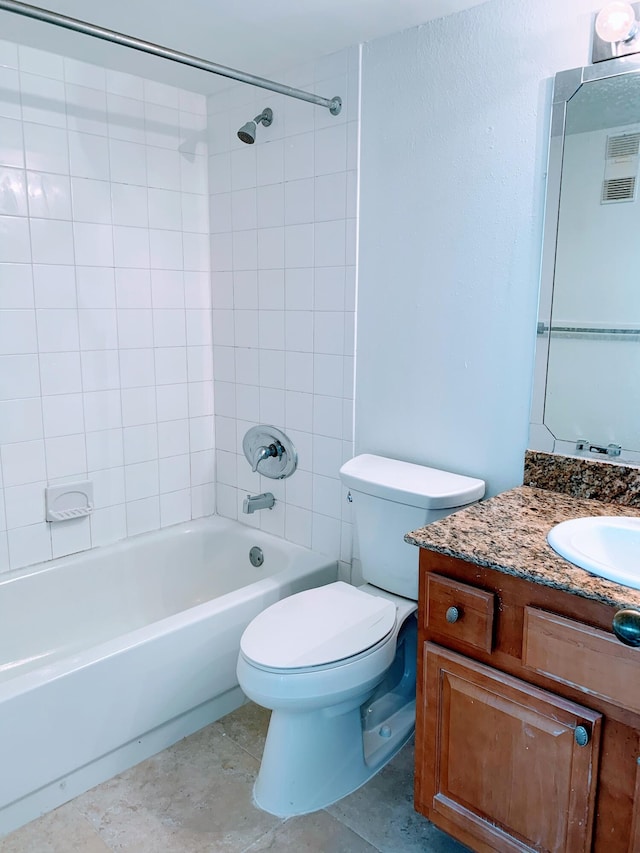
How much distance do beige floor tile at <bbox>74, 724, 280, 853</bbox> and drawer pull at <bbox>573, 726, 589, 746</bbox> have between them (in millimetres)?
908

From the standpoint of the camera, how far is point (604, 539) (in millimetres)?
1454

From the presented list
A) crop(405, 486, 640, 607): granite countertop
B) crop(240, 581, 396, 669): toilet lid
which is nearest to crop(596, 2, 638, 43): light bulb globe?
crop(405, 486, 640, 607): granite countertop

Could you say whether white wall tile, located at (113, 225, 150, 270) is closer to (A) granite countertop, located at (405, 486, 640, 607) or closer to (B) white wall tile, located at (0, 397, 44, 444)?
(B) white wall tile, located at (0, 397, 44, 444)

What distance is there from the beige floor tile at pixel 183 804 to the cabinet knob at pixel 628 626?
1.12 meters

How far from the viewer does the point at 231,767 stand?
1922 mm

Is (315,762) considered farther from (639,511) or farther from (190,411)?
(190,411)

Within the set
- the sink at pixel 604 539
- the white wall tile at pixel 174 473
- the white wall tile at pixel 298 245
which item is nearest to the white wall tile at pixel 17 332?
the white wall tile at pixel 174 473

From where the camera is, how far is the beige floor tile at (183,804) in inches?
65.3

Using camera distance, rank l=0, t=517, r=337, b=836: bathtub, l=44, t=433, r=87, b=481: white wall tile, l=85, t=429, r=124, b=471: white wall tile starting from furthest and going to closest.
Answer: l=85, t=429, r=124, b=471: white wall tile < l=44, t=433, r=87, b=481: white wall tile < l=0, t=517, r=337, b=836: bathtub

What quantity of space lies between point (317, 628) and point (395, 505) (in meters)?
0.42

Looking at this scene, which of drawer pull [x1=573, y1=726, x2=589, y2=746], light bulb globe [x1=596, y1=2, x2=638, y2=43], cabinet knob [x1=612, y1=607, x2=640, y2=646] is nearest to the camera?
cabinet knob [x1=612, y1=607, x2=640, y2=646]

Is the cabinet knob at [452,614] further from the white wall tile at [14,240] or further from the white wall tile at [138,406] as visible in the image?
the white wall tile at [14,240]

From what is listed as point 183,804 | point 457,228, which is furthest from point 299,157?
point 183,804

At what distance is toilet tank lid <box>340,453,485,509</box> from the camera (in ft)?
5.93
